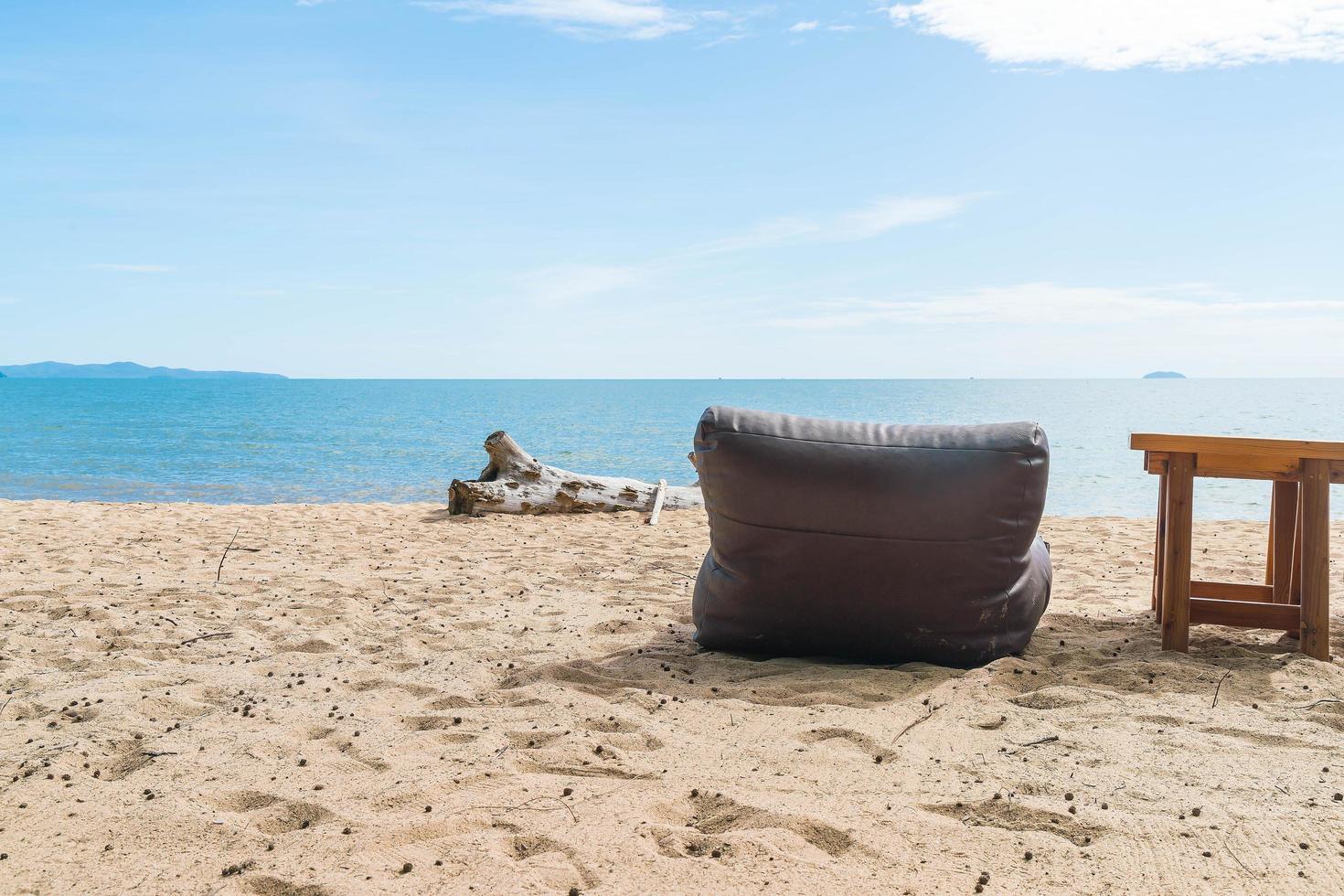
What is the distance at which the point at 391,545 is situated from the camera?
7.75 m

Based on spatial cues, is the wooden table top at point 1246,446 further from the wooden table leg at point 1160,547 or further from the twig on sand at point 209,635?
the twig on sand at point 209,635

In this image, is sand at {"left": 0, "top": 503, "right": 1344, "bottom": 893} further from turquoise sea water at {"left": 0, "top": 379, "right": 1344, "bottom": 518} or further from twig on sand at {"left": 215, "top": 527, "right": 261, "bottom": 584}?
turquoise sea water at {"left": 0, "top": 379, "right": 1344, "bottom": 518}

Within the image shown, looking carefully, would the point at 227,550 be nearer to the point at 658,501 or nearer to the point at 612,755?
the point at 658,501

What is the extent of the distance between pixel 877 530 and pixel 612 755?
1.56 meters

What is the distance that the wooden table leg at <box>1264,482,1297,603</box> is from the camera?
15.5 ft

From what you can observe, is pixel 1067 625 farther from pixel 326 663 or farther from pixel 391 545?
pixel 391 545


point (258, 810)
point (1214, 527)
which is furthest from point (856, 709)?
point (1214, 527)

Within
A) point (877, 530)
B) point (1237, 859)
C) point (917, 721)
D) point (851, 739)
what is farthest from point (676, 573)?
point (1237, 859)

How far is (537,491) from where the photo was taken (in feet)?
33.6

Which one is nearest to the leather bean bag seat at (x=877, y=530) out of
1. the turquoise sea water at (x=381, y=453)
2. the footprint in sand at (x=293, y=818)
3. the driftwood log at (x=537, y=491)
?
the footprint in sand at (x=293, y=818)

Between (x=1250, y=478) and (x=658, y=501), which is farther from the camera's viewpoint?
(x=658, y=501)

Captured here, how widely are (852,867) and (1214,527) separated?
8614 millimetres

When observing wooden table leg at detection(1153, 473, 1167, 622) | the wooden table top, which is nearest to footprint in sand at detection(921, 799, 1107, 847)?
the wooden table top

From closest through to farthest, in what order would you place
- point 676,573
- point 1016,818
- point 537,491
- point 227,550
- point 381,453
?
1. point 1016,818
2. point 676,573
3. point 227,550
4. point 537,491
5. point 381,453
